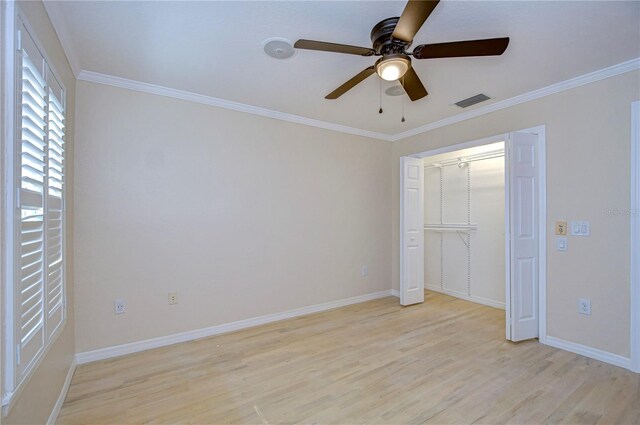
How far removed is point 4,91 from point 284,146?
272cm

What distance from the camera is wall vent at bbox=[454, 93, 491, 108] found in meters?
3.22

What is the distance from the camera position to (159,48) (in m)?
2.32

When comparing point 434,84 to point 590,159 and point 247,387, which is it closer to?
point 590,159

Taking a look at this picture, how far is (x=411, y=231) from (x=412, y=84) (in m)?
2.44

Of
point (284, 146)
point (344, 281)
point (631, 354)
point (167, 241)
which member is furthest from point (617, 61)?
point (167, 241)

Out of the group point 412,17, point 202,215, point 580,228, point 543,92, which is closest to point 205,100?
point 202,215

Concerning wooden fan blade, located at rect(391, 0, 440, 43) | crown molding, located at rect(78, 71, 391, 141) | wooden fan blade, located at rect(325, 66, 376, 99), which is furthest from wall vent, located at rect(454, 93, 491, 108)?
wooden fan blade, located at rect(391, 0, 440, 43)

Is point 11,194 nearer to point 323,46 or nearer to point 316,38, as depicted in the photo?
point 323,46

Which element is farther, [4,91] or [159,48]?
[159,48]

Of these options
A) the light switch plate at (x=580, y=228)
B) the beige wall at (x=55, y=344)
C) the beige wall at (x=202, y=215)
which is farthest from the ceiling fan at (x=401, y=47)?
the light switch plate at (x=580, y=228)

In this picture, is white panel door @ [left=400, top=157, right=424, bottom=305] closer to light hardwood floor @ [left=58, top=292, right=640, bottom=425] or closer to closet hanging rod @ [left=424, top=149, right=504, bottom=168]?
closet hanging rod @ [left=424, top=149, right=504, bottom=168]

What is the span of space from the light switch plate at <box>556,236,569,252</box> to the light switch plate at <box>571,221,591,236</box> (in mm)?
87

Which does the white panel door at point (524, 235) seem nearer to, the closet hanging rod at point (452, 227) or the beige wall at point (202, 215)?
the closet hanging rod at point (452, 227)

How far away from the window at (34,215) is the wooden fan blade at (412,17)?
5.79 ft
